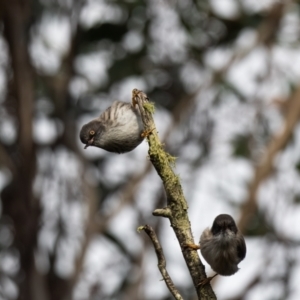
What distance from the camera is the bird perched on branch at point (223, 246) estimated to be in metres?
6.27

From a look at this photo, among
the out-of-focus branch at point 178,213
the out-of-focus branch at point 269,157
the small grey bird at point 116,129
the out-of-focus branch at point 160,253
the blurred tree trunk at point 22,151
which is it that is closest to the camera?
the out-of-focus branch at point 160,253

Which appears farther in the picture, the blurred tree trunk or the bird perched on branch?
the blurred tree trunk

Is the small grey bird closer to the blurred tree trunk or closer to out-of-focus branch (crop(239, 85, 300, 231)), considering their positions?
out-of-focus branch (crop(239, 85, 300, 231))

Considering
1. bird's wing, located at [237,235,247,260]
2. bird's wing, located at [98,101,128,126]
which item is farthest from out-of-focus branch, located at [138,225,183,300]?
bird's wing, located at [98,101,128,126]

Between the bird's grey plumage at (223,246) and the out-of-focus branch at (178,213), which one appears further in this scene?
the bird's grey plumage at (223,246)

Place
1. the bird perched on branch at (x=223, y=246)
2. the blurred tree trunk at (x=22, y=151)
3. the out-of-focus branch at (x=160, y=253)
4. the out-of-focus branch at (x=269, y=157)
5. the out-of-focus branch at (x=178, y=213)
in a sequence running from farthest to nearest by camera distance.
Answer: the blurred tree trunk at (x=22, y=151), the out-of-focus branch at (x=269, y=157), the bird perched on branch at (x=223, y=246), the out-of-focus branch at (x=178, y=213), the out-of-focus branch at (x=160, y=253)

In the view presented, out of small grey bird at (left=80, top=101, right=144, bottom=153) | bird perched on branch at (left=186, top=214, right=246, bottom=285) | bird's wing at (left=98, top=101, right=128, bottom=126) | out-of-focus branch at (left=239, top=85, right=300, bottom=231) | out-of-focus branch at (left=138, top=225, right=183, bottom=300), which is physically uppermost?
out-of-focus branch at (left=239, top=85, right=300, bottom=231)

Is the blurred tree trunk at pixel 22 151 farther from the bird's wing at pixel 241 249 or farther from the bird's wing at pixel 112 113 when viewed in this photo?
the bird's wing at pixel 241 249

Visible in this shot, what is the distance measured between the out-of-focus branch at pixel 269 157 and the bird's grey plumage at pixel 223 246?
6.62 m

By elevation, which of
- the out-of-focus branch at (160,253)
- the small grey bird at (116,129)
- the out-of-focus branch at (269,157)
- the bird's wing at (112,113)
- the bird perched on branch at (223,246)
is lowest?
the out-of-focus branch at (160,253)

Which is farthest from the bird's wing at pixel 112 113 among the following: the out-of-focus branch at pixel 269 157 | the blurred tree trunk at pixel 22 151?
the blurred tree trunk at pixel 22 151

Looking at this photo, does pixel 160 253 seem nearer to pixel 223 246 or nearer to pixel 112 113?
pixel 223 246

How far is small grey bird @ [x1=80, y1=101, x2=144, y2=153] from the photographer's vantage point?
664 centimetres

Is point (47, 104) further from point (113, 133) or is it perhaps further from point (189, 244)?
point (189, 244)
